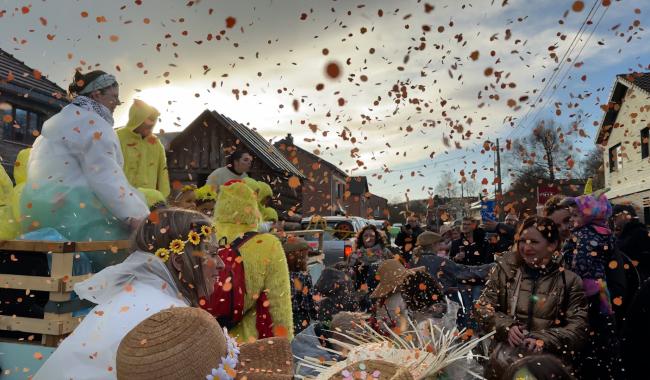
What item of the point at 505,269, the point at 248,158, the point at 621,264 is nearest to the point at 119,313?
the point at 505,269

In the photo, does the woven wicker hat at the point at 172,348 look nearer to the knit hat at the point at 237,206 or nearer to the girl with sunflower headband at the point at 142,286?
the girl with sunflower headband at the point at 142,286

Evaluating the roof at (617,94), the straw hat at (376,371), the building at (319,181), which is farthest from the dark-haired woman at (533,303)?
the building at (319,181)

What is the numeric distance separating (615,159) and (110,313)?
32.4 metres

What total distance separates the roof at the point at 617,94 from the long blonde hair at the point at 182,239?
70.2 feet

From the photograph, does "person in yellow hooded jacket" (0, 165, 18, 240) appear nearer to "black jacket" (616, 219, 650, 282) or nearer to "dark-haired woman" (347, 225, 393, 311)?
"dark-haired woman" (347, 225, 393, 311)

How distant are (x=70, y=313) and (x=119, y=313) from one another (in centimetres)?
139

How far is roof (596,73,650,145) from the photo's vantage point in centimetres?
2356

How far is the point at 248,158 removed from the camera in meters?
5.98

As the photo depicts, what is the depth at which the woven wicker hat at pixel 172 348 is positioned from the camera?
141cm

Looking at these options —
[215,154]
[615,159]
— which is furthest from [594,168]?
[215,154]

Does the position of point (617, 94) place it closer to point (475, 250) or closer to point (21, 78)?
point (475, 250)

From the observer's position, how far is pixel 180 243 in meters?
2.54

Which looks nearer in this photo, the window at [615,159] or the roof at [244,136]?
the roof at [244,136]

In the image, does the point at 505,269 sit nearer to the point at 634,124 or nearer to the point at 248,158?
the point at 248,158
